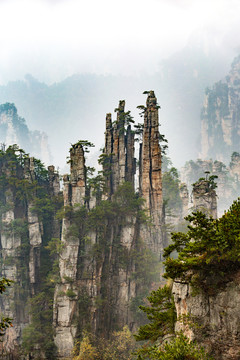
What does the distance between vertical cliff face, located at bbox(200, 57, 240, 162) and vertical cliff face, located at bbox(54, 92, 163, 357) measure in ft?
229

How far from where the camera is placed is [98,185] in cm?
3206

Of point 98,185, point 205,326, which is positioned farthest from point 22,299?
point 205,326

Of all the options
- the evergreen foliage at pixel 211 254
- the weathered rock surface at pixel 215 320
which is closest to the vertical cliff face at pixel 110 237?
the weathered rock surface at pixel 215 320

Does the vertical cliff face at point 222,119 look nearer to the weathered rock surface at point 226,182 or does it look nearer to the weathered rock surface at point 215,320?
the weathered rock surface at point 226,182

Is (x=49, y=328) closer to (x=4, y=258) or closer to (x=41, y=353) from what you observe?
(x=41, y=353)

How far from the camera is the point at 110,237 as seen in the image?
1268 inches

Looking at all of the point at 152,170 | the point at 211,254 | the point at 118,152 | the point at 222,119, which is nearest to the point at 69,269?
the point at 152,170

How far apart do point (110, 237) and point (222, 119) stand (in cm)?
7963

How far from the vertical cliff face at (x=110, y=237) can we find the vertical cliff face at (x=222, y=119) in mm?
69782

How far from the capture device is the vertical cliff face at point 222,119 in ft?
308

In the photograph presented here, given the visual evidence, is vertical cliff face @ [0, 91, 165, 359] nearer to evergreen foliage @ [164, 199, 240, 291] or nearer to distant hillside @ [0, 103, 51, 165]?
evergreen foliage @ [164, 199, 240, 291]

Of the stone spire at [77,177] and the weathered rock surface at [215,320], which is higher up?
the stone spire at [77,177]

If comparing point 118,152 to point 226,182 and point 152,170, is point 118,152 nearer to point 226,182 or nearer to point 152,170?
point 152,170

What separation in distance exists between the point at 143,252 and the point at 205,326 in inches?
824
